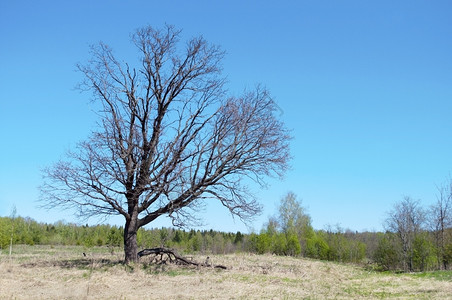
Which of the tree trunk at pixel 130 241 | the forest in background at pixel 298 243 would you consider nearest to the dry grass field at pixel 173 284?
the tree trunk at pixel 130 241

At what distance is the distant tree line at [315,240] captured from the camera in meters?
33.4

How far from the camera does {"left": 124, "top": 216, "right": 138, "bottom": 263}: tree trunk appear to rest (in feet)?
56.7

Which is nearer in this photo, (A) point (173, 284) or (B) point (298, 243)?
(A) point (173, 284)

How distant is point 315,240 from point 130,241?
30.2m

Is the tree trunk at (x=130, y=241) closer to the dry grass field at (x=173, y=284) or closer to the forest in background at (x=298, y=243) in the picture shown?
the dry grass field at (x=173, y=284)

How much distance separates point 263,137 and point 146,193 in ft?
19.3

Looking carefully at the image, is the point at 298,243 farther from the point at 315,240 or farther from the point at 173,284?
the point at 173,284

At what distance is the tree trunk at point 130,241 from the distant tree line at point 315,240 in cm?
341

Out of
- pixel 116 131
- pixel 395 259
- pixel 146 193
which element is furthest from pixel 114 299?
pixel 395 259

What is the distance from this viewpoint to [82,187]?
54.5 ft

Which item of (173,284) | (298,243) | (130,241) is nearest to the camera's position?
(173,284)

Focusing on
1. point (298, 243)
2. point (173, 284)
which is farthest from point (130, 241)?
point (298, 243)

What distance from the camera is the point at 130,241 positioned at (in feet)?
57.0

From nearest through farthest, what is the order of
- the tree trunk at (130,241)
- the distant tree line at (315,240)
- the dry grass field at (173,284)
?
the dry grass field at (173,284) < the tree trunk at (130,241) < the distant tree line at (315,240)
